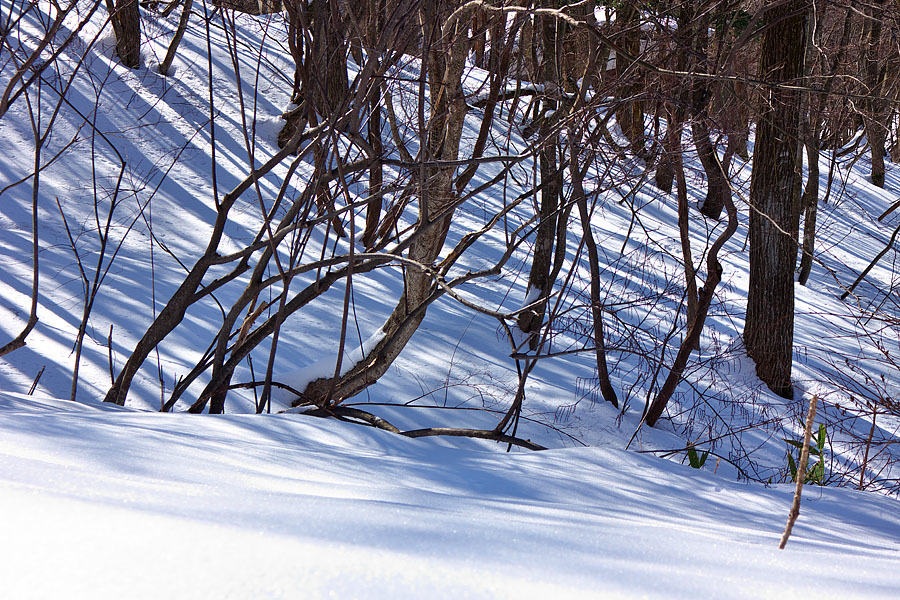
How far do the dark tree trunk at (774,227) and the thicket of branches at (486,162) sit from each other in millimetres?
17

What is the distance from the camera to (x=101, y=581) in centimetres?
67

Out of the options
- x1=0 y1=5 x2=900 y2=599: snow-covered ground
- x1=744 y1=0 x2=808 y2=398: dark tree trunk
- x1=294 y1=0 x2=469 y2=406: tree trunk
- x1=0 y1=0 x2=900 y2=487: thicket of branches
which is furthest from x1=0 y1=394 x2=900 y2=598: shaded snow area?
x1=744 y1=0 x2=808 y2=398: dark tree trunk

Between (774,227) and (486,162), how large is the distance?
356cm

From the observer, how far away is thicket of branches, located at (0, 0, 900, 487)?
242 cm

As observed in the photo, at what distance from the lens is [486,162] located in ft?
9.22

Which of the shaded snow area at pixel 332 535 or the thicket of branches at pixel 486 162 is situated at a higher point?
the thicket of branches at pixel 486 162

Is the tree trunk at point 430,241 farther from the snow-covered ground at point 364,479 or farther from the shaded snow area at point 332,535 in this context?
the shaded snow area at point 332,535

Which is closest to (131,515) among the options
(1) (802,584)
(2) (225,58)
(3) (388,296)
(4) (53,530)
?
(4) (53,530)

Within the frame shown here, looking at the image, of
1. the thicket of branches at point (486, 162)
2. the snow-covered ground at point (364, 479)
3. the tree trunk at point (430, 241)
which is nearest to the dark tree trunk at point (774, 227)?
the thicket of branches at point (486, 162)

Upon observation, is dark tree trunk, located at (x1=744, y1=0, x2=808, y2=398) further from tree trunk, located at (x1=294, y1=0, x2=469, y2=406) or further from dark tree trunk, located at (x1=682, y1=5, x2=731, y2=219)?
tree trunk, located at (x1=294, y1=0, x2=469, y2=406)

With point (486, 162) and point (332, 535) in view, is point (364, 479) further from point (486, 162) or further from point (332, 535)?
point (486, 162)

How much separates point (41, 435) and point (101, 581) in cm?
93

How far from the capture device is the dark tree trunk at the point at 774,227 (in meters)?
5.29

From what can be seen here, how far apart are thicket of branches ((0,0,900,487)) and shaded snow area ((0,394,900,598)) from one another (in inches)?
33.6
